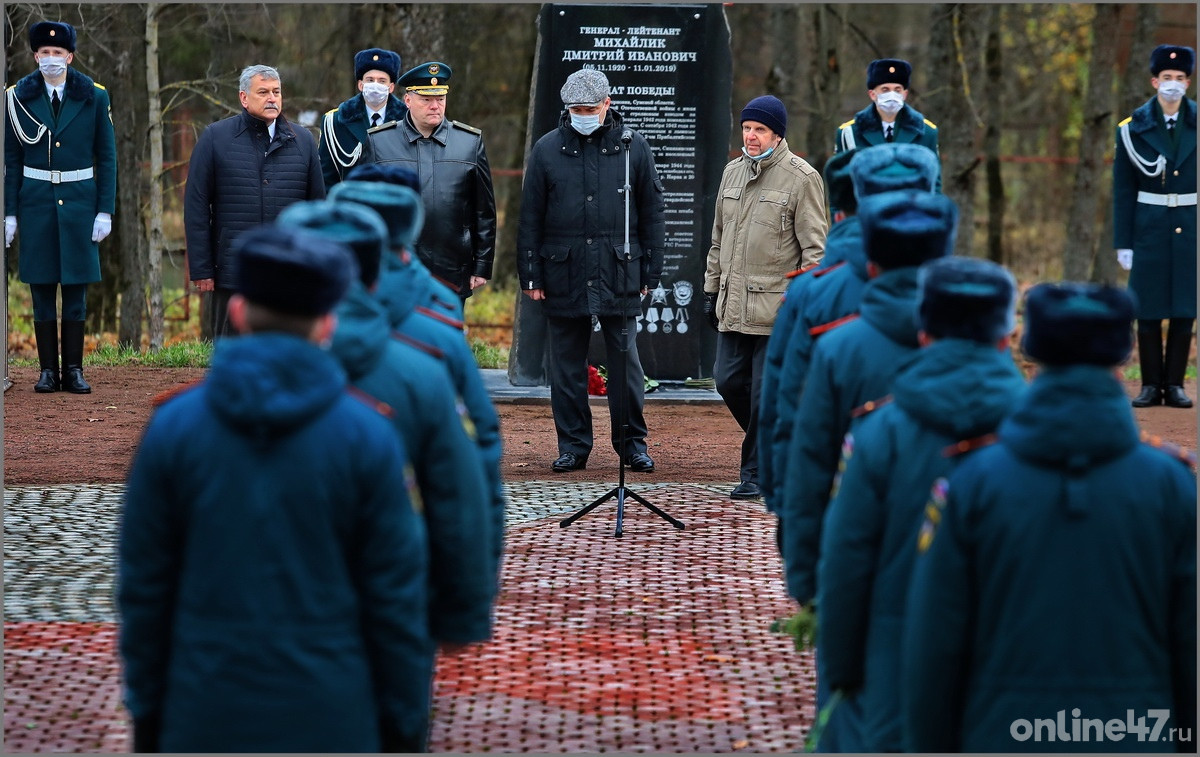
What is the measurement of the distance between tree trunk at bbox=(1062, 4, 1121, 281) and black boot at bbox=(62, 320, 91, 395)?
12.8 m

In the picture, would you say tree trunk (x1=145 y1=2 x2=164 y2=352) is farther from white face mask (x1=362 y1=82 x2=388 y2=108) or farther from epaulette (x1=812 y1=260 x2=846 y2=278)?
epaulette (x1=812 y1=260 x2=846 y2=278)

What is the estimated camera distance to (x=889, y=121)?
10008mm

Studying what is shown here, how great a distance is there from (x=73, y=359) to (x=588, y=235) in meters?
4.83

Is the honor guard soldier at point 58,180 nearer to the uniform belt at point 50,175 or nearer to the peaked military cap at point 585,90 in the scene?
the uniform belt at point 50,175

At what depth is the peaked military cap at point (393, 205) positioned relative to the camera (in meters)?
4.69

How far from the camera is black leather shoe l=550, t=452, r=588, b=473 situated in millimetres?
10301

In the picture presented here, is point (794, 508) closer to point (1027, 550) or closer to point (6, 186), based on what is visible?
point (1027, 550)

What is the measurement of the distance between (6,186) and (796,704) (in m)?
8.70

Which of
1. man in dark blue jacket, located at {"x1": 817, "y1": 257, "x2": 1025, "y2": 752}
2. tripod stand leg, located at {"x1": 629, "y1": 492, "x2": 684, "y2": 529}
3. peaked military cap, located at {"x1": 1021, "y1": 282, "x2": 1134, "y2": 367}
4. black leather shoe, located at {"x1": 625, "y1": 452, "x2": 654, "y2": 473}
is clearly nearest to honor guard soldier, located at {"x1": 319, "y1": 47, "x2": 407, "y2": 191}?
black leather shoe, located at {"x1": 625, "y1": 452, "x2": 654, "y2": 473}

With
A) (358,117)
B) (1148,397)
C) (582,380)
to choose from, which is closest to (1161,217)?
(1148,397)

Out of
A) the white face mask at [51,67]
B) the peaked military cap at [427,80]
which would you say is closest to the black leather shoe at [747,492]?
the peaked military cap at [427,80]

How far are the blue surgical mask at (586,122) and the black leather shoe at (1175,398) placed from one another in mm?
5575

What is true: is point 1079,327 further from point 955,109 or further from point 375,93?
point 955,109

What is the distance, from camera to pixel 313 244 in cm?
347
